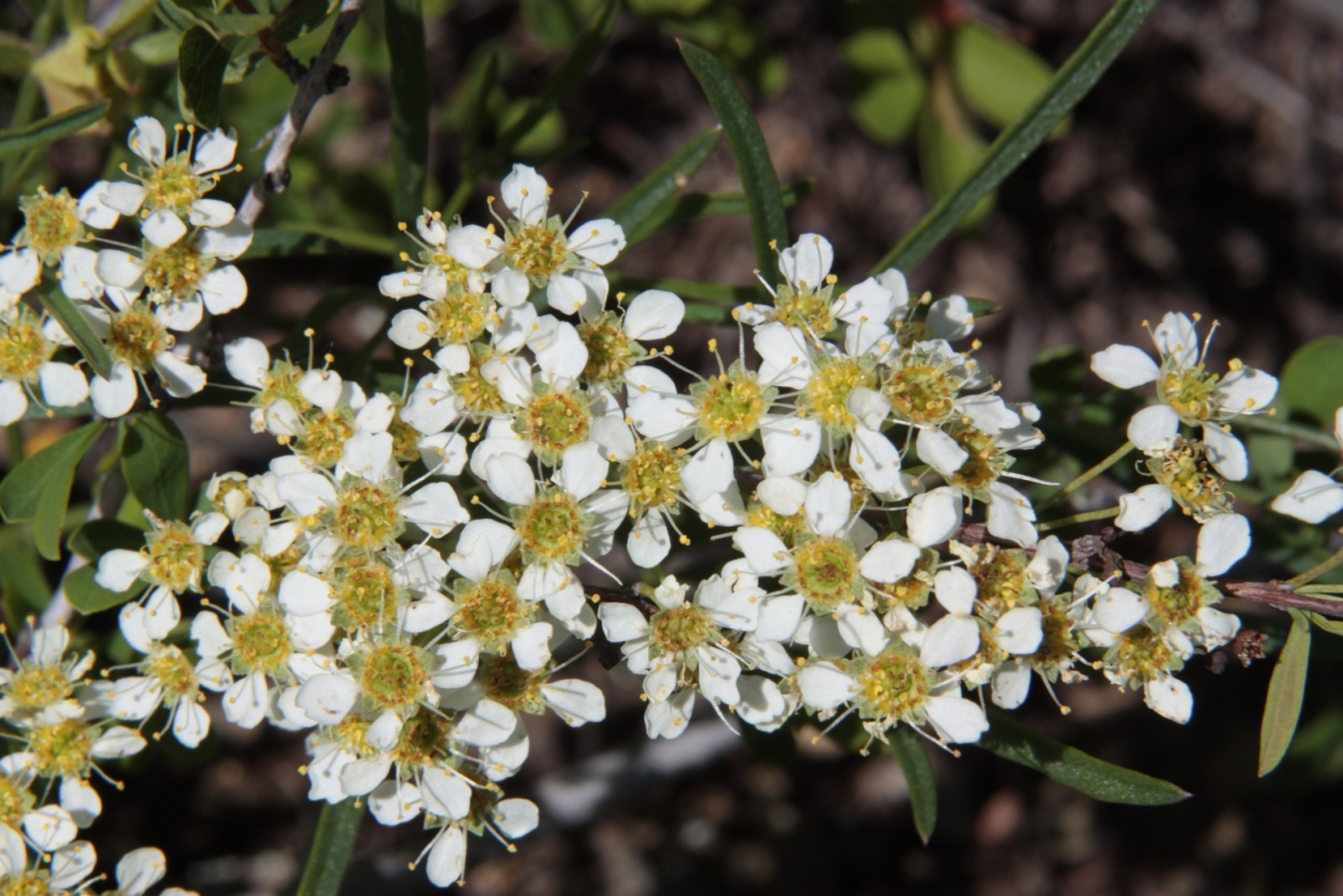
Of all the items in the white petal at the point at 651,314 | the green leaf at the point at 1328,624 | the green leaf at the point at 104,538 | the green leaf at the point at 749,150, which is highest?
the green leaf at the point at 749,150

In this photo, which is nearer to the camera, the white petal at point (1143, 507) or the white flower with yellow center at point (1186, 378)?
the white petal at point (1143, 507)

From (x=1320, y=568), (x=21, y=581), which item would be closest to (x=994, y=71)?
(x=1320, y=568)

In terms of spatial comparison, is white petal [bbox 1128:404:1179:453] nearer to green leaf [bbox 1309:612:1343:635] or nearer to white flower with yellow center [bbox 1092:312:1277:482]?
white flower with yellow center [bbox 1092:312:1277:482]

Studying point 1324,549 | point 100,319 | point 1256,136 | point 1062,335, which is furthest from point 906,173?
point 100,319

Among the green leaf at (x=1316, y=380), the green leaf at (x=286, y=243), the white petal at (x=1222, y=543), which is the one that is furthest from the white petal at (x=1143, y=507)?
the green leaf at (x=286, y=243)

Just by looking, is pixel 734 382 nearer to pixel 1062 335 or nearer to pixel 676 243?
pixel 676 243

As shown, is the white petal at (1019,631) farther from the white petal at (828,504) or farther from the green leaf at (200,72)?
the green leaf at (200,72)

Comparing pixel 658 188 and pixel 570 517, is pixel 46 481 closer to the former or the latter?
pixel 570 517
